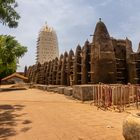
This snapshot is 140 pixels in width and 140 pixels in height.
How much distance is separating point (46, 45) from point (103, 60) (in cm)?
6962

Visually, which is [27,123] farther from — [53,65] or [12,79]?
[12,79]

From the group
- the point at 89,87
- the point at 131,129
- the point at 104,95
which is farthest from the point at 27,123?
the point at 89,87

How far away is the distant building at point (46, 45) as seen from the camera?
87438mm

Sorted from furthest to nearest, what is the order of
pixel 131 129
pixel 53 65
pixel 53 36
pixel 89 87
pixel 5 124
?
pixel 53 36 < pixel 53 65 < pixel 89 87 < pixel 5 124 < pixel 131 129

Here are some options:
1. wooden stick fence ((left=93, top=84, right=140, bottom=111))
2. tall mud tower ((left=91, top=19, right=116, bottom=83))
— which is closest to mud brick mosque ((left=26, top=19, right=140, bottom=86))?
tall mud tower ((left=91, top=19, right=116, bottom=83))

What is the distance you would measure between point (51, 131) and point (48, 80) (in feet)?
119

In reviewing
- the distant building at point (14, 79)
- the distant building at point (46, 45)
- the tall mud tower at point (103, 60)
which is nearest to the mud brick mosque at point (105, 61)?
the tall mud tower at point (103, 60)

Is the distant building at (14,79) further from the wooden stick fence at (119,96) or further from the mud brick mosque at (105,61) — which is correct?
the wooden stick fence at (119,96)

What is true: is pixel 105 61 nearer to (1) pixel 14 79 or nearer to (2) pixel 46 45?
(1) pixel 14 79

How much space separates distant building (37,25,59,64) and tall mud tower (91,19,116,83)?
6532 centimetres

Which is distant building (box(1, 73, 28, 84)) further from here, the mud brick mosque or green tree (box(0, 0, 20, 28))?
green tree (box(0, 0, 20, 28))

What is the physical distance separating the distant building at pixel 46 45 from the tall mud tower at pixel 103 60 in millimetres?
65319

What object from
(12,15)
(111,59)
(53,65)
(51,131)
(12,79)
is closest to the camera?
(51,131)

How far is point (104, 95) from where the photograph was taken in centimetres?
1533
